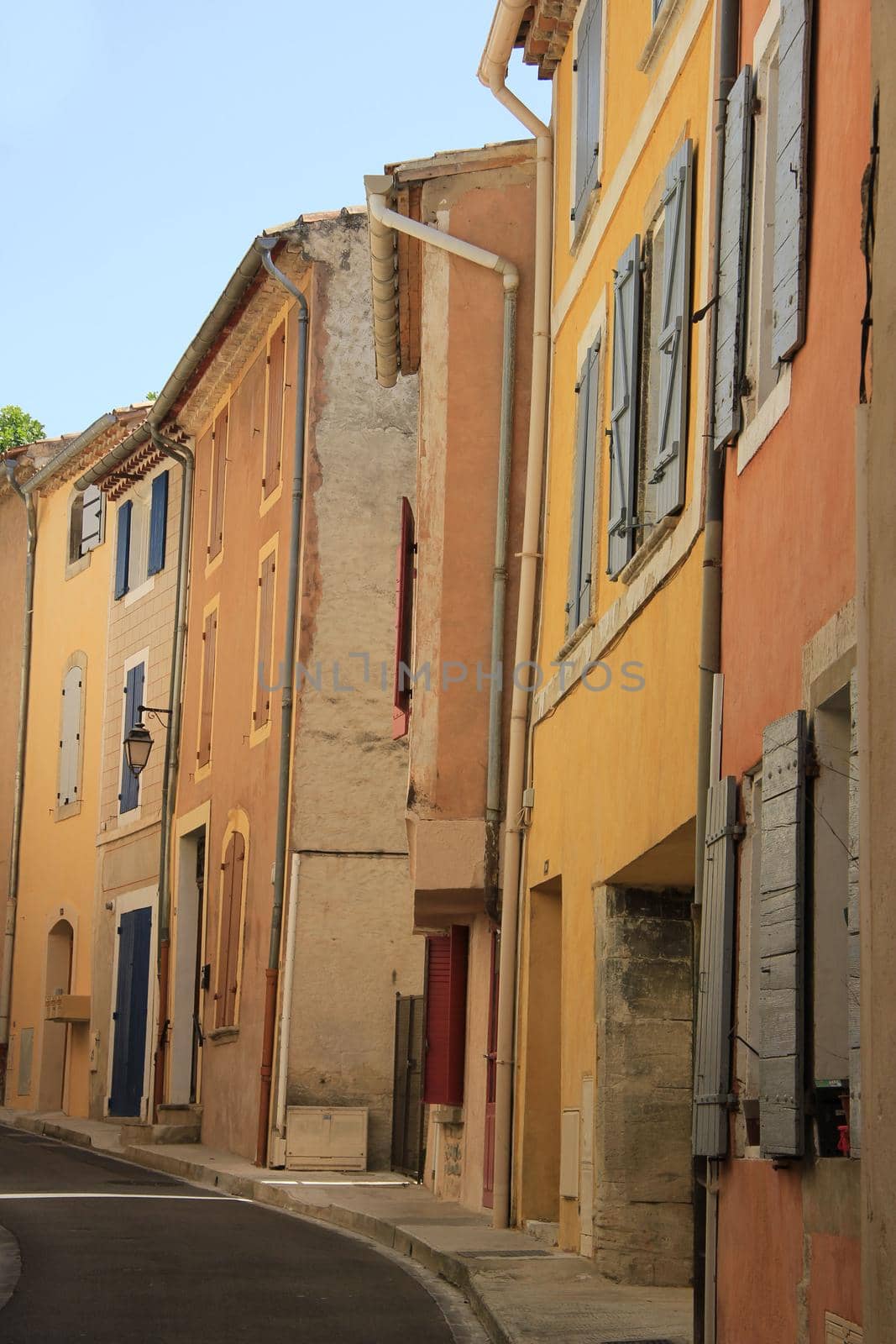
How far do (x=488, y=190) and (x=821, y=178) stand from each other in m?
7.61

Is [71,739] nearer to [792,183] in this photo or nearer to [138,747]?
[138,747]

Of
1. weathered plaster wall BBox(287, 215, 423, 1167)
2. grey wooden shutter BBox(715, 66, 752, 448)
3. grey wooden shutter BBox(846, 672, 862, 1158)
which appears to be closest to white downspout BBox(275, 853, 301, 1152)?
weathered plaster wall BBox(287, 215, 423, 1167)

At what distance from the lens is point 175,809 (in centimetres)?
2245

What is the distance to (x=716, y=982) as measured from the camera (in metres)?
7.02

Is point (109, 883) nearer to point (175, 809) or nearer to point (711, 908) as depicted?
point (175, 809)

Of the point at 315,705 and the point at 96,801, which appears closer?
the point at 315,705

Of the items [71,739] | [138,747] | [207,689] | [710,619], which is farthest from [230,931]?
[710,619]

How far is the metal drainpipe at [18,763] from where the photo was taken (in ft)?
91.7

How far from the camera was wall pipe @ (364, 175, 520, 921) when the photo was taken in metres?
13.0

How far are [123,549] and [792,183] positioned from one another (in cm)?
1946

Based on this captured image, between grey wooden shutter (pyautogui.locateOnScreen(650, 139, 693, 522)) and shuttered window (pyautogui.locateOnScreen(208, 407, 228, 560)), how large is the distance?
1314 centimetres

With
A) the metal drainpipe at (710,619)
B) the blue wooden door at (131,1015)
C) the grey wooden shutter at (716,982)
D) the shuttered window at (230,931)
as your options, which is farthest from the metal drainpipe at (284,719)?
the grey wooden shutter at (716,982)

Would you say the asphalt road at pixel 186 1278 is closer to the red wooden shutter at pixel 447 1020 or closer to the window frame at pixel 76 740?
the red wooden shutter at pixel 447 1020

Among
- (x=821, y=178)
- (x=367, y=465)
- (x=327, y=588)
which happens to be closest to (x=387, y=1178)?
(x=327, y=588)
